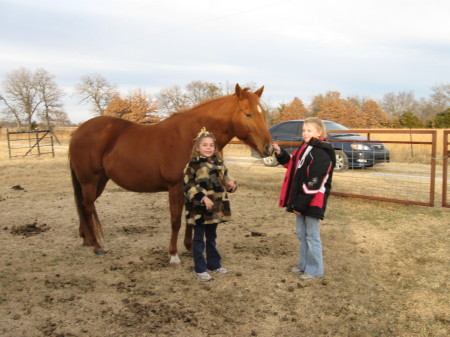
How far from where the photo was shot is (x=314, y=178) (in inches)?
128

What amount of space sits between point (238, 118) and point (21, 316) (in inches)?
110

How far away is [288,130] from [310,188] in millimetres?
8351

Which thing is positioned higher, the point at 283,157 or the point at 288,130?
the point at 288,130

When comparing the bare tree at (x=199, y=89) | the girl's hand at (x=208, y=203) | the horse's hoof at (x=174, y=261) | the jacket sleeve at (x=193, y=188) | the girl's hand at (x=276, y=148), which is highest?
the bare tree at (x=199, y=89)

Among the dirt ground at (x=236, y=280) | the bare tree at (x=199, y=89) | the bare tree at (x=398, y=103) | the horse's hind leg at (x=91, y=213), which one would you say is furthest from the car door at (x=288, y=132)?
the bare tree at (x=398, y=103)

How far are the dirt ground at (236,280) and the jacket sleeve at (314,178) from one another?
868 mm

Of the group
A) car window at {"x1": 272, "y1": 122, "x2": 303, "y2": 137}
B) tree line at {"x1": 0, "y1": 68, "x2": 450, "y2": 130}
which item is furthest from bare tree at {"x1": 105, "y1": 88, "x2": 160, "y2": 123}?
car window at {"x1": 272, "y1": 122, "x2": 303, "y2": 137}

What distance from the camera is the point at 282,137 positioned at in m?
11.3

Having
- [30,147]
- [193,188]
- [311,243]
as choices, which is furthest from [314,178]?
[30,147]

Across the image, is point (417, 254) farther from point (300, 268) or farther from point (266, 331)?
point (266, 331)

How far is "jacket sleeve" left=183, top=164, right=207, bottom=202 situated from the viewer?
3.29m

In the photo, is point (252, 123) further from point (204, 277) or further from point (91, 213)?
point (91, 213)

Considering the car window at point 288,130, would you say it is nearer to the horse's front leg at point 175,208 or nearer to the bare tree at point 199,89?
the horse's front leg at point 175,208

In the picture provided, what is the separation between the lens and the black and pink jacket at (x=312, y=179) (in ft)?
10.7
